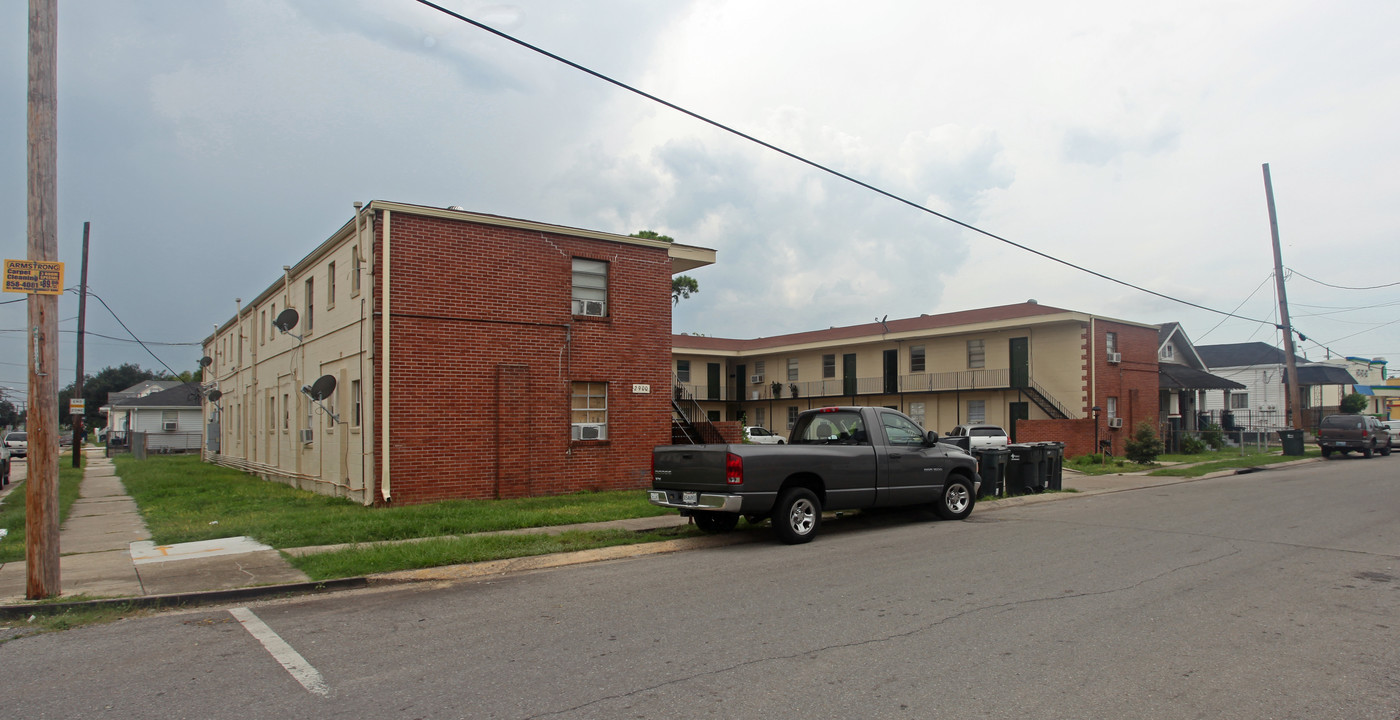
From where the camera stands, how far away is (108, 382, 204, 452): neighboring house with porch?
49.3 meters

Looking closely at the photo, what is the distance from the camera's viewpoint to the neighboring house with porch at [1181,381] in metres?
35.8

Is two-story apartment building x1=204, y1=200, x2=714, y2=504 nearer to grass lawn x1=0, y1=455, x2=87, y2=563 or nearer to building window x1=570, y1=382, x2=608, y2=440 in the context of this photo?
building window x1=570, y1=382, x2=608, y2=440

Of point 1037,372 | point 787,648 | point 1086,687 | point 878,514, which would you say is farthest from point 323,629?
point 1037,372

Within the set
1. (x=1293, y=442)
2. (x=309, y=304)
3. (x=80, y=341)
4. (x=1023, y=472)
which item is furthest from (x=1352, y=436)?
(x=80, y=341)

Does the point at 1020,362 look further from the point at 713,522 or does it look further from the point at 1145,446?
the point at 713,522

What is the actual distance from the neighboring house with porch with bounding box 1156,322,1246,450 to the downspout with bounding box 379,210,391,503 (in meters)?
32.2

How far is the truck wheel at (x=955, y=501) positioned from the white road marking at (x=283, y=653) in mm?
9247

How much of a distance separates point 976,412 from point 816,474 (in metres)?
26.9

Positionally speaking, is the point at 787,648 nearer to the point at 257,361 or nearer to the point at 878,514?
the point at 878,514

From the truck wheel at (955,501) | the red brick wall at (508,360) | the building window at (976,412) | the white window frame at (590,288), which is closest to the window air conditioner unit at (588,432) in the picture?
the red brick wall at (508,360)

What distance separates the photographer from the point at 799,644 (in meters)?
5.69

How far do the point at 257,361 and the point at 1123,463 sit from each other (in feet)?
90.8

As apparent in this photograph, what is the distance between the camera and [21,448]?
48.0m

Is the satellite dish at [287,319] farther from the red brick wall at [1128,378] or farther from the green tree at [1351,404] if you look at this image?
the green tree at [1351,404]
